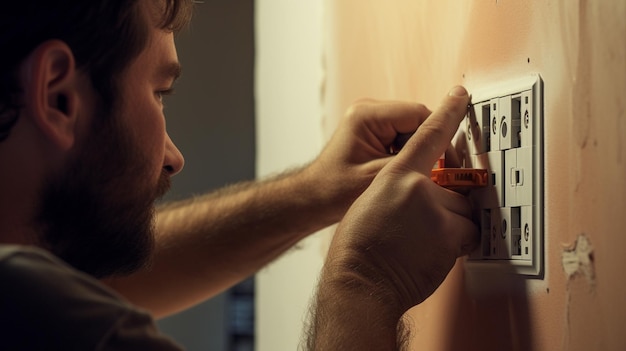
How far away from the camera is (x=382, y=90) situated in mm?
1034

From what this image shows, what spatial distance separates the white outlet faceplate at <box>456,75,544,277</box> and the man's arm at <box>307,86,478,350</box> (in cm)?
3

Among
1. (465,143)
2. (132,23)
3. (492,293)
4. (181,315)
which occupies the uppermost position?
(132,23)

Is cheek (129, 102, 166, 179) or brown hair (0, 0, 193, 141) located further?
cheek (129, 102, 166, 179)

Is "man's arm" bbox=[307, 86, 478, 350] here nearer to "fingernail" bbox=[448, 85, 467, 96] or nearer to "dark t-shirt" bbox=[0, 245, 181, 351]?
"fingernail" bbox=[448, 85, 467, 96]

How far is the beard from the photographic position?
2.57 feet

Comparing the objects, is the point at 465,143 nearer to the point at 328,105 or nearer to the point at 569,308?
the point at 569,308

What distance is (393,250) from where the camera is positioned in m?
0.73

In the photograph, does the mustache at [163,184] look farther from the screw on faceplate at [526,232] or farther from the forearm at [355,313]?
the screw on faceplate at [526,232]

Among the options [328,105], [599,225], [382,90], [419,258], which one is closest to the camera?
[599,225]

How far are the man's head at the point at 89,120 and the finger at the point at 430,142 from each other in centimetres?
26

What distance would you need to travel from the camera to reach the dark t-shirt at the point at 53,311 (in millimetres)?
483

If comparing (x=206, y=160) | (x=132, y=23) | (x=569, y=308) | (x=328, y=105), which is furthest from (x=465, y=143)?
(x=206, y=160)

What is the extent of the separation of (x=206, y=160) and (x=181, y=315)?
20.2 inches

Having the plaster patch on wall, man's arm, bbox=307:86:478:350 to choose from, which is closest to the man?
man's arm, bbox=307:86:478:350
